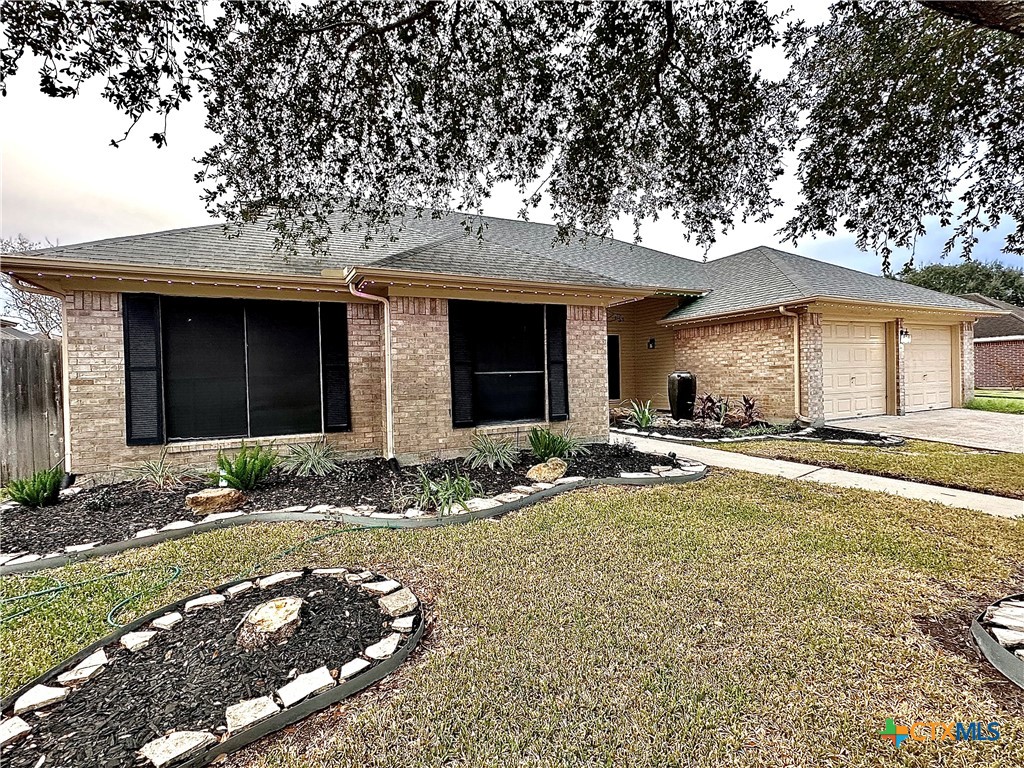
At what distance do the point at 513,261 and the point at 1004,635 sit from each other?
6.46m

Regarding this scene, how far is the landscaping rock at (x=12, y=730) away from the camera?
180cm

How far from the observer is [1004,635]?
2375mm

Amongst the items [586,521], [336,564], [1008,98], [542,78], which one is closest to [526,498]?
[586,521]

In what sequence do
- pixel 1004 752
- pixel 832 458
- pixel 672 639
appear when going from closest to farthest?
pixel 1004 752, pixel 672 639, pixel 832 458

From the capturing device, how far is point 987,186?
4934 mm

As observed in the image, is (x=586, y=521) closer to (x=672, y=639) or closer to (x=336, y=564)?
(x=672, y=639)

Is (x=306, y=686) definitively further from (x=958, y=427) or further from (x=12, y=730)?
(x=958, y=427)

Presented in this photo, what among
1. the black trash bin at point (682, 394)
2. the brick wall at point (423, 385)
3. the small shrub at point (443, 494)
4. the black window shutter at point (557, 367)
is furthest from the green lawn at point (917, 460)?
the small shrub at point (443, 494)

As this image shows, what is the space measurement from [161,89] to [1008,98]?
7924 millimetres

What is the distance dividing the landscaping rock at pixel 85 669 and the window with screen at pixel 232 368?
4.03m

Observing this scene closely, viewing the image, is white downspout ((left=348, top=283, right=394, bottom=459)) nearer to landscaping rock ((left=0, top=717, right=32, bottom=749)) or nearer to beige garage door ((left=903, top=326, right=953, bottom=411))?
landscaping rock ((left=0, top=717, right=32, bottom=749))

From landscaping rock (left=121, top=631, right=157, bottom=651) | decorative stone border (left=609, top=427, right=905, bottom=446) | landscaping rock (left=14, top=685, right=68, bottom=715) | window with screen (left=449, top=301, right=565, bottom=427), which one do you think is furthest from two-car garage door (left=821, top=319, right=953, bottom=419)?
landscaping rock (left=14, top=685, right=68, bottom=715)

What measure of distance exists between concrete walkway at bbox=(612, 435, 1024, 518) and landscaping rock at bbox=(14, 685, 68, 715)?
23.0 ft

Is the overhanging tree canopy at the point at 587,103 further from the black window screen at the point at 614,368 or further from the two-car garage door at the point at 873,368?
the black window screen at the point at 614,368
